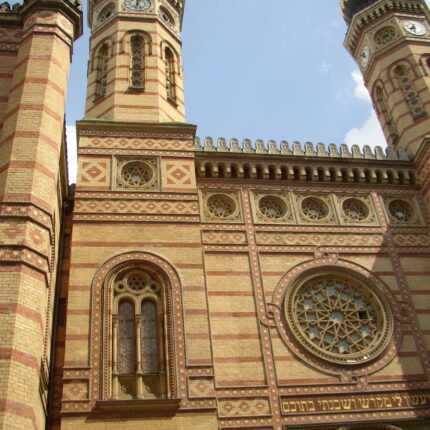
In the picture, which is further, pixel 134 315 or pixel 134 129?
pixel 134 129

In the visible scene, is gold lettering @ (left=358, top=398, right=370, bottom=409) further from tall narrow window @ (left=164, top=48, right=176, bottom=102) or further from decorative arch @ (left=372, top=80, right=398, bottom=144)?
tall narrow window @ (left=164, top=48, right=176, bottom=102)

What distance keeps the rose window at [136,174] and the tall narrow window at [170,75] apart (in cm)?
247

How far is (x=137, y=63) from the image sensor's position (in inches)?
551

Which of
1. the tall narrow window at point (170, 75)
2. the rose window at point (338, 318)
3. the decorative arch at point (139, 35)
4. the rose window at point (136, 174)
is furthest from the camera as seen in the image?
the decorative arch at point (139, 35)

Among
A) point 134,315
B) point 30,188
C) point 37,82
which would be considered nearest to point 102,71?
point 37,82

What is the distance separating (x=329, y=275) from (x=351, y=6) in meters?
10.5

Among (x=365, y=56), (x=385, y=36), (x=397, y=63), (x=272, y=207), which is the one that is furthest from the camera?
(x=365, y=56)

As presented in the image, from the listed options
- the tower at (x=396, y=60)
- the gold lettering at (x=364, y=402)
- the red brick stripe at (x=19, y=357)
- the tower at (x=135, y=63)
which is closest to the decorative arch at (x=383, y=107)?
the tower at (x=396, y=60)

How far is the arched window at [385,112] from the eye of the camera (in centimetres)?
1533

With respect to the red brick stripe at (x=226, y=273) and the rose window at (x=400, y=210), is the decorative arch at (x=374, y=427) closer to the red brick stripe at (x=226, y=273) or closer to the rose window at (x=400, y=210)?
the red brick stripe at (x=226, y=273)

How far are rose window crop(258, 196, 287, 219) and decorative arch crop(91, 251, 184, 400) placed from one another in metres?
3.09

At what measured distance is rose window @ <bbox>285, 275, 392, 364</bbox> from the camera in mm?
10648

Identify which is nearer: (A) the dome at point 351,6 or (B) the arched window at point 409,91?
(B) the arched window at point 409,91

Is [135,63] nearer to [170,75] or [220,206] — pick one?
[170,75]
